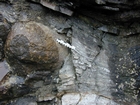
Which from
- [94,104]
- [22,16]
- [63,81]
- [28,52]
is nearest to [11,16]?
[22,16]

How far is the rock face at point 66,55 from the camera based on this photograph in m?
3.92

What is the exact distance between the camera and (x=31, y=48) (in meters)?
3.86

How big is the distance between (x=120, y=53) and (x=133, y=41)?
0.36 meters

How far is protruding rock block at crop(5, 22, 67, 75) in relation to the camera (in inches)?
152

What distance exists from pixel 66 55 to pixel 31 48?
83cm

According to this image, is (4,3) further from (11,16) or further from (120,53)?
(120,53)

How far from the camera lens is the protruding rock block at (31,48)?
152 inches

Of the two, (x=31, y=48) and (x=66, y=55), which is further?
(x=66, y=55)

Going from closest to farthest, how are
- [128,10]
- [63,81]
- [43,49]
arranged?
[128,10]
[43,49]
[63,81]

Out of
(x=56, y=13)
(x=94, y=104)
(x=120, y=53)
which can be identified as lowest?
(x=94, y=104)

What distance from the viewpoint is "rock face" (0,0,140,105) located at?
392cm

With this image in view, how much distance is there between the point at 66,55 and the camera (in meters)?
4.27

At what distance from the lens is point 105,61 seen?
4109 millimetres

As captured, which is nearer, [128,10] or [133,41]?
[128,10]
